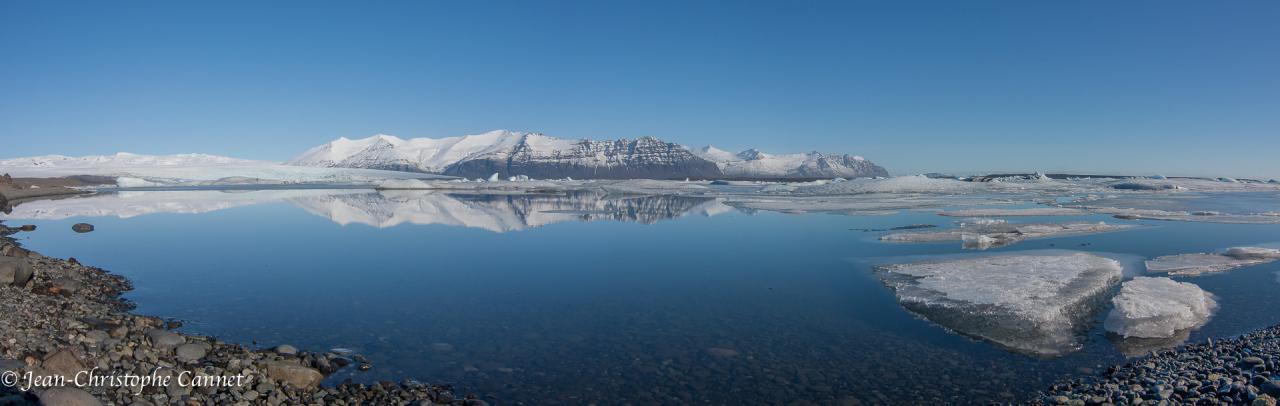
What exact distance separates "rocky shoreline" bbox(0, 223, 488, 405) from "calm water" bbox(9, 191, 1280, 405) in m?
0.38

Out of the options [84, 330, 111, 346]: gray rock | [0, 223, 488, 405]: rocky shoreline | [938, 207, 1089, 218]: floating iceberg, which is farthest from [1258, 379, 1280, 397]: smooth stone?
[938, 207, 1089, 218]: floating iceberg

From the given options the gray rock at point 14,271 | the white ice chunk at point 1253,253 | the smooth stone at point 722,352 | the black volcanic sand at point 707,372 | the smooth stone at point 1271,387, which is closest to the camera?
the smooth stone at point 1271,387

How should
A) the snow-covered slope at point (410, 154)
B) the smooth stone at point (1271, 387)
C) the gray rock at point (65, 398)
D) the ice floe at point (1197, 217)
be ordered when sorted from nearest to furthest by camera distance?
the gray rock at point (65, 398) < the smooth stone at point (1271, 387) < the ice floe at point (1197, 217) < the snow-covered slope at point (410, 154)

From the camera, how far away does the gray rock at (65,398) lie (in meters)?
3.34

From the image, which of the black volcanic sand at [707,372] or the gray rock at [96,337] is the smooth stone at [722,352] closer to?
the black volcanic sand at [707,372]

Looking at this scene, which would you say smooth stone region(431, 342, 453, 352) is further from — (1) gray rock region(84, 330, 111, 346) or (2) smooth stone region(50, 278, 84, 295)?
(2) smooth stone region(50, 278, 84, 295)

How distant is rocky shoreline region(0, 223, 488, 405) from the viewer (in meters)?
3.95

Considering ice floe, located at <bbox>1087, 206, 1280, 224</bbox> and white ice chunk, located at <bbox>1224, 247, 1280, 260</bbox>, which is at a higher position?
ice floe, located at <bbox>1087, 206, 1280, 224</bbox>

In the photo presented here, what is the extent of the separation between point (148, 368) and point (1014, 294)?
8041mm

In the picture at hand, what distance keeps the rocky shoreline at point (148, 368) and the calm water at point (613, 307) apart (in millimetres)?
376

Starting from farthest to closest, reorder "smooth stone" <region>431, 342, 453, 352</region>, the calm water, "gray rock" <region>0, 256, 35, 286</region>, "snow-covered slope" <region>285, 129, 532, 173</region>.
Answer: "snow-covered slope" <region>285, 129, 532, 173</region>, "gray rock" <region>0, 256, 35, 286</region>, "smooth stone" <region>431, 342, 453, 352</region>, the calm water

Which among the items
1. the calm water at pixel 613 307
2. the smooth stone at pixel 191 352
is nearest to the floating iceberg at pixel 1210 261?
the calm water at pixel 613 307

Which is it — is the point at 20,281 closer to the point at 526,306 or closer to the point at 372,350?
the point at 372,350

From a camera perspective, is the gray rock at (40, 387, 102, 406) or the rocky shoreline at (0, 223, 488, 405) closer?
the gray rock at (40, 387, 102, 406)
